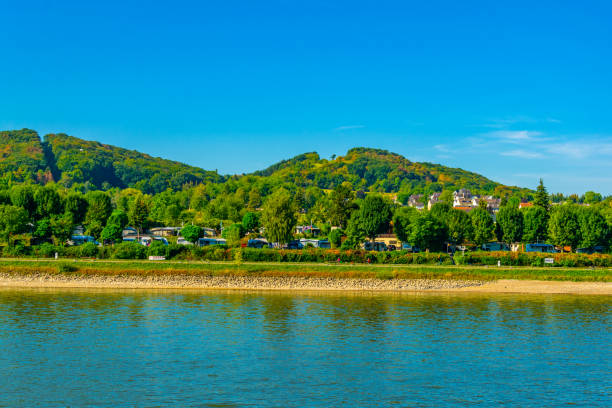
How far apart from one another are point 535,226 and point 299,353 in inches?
2495

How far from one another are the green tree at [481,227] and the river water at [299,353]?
35.0 meters

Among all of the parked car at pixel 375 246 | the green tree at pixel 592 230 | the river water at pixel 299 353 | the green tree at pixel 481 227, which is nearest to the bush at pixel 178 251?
the river water at pixel 299 353

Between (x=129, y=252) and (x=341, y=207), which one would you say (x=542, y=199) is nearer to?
(x=341, y=207)

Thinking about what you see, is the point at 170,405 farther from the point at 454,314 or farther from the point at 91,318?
the point at 454,314

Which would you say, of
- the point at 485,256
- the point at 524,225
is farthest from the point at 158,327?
the point at 524,225

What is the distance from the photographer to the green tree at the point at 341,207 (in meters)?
103

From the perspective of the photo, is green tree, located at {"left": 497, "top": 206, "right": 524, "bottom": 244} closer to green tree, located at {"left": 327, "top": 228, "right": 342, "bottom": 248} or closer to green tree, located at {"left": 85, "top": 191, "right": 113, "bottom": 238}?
green tree, located at {"left": 327, "top": 228, "right": 342, "bottom": 248}

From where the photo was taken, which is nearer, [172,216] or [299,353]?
[299,353]

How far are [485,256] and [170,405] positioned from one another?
2009 inches

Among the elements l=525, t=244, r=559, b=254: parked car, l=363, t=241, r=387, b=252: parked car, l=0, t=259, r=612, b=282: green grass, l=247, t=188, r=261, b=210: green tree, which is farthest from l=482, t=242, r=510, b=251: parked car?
l=247, t=188, r=261, b=210: green tree

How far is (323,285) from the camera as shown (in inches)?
2151

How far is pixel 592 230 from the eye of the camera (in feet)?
247

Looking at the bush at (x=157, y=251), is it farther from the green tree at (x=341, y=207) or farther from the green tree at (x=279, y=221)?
the green tree at (x=341, y=207)

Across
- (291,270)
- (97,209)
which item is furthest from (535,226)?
(97,209)
